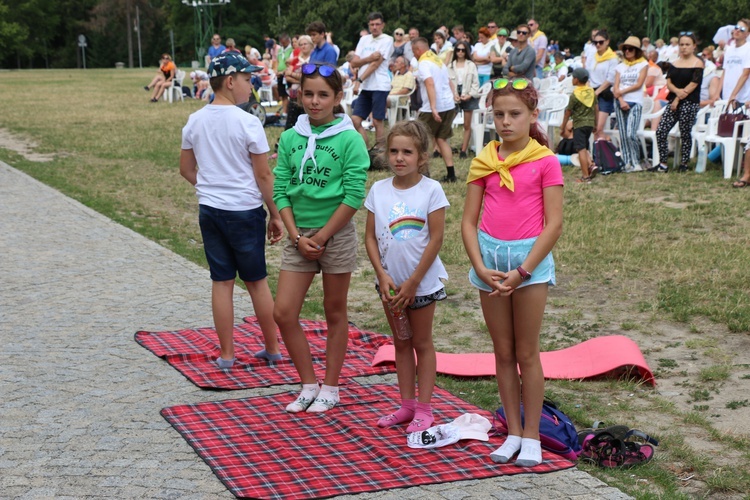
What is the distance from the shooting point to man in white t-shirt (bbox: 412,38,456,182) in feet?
44.7

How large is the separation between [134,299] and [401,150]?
12.7 ft

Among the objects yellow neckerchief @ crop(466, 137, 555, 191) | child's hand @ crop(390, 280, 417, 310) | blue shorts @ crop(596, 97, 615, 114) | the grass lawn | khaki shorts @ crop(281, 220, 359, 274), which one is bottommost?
the grass lawn

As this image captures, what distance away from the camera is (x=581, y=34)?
220ft

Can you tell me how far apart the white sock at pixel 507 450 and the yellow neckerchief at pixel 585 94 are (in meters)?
9.78

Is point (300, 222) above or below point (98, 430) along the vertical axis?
above

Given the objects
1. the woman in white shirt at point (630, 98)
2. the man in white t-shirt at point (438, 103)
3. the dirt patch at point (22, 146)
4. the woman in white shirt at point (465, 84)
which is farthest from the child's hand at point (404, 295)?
the dirt patch at point (22, 146)

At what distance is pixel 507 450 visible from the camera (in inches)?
176

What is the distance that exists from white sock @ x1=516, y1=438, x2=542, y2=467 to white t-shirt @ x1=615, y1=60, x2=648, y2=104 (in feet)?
34.9

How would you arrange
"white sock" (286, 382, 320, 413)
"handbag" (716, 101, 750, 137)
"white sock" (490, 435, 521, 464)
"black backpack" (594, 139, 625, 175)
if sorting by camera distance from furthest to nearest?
"black backpack" (594, 139, 625, 175) < "handbag" (716, 101, 750, 137) < "white sock" (286, 382, 320, 413) < "white sock" (490, 435, 521, 464)

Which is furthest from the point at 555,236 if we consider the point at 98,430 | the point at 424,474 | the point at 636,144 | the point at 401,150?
the point at 636,144

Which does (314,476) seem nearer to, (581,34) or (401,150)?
(401,150)

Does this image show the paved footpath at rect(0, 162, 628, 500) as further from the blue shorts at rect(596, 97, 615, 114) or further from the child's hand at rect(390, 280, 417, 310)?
the blue shorts at rect(596, 97, 615, 114)

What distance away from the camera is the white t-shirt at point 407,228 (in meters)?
4.71

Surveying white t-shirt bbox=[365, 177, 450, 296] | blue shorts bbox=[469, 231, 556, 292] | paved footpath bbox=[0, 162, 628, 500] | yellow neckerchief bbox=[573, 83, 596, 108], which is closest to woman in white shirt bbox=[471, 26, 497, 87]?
yellow neckerchief bbox=[573, 83, 596, 108]
